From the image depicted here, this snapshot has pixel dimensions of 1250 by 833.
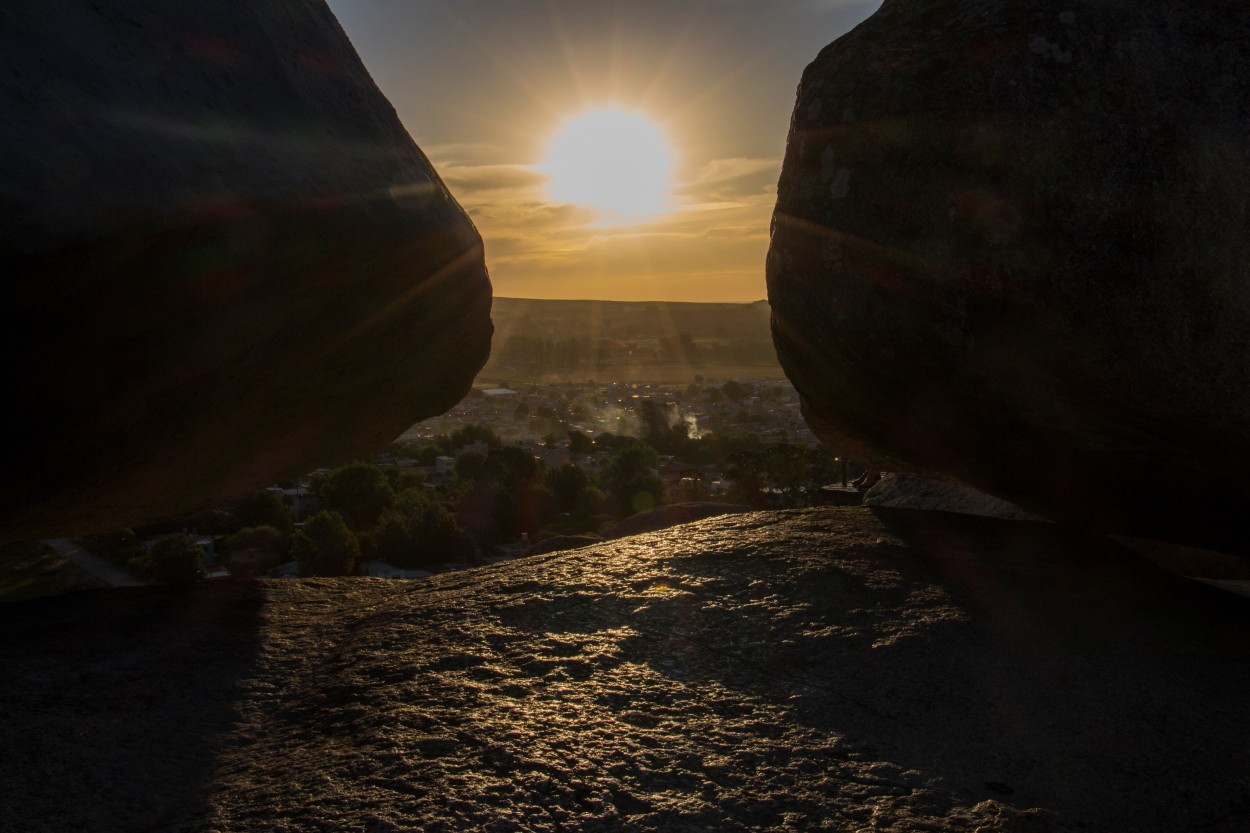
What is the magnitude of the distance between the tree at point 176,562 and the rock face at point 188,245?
6.68ft

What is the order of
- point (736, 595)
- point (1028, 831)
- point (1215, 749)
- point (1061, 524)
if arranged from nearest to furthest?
point (1028, 831)
point (1215, 749)
point (736, 595)
point (1061, 524)

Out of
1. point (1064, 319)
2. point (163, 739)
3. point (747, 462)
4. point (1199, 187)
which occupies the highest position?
point (1199, 187)

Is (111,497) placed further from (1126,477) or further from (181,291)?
(1126,477)

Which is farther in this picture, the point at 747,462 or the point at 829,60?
the point at 747,462

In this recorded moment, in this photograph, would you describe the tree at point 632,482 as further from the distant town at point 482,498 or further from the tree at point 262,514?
the tree at point 262,514

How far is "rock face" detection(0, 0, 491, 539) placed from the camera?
3.04 metres

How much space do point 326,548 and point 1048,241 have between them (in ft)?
25.3

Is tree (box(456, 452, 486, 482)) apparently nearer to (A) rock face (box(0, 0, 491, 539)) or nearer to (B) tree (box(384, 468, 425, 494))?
(B) tree (box(384, 468, 425, 494))

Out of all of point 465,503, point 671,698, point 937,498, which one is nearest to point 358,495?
point 465,503

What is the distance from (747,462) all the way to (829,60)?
1438 cm

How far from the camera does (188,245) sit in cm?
330

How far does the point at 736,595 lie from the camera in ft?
13.5

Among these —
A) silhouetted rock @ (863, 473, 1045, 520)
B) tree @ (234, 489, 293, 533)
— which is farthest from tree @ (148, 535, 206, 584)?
tree @ (234, 489, 293, 533)

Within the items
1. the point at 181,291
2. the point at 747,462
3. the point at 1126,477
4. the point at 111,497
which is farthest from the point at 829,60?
the point at 747,462
